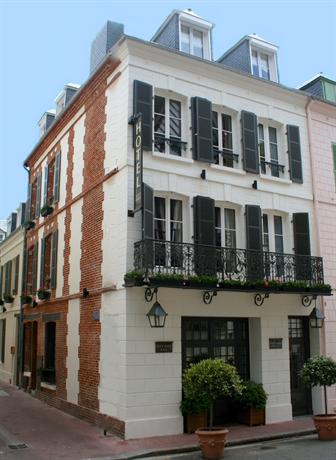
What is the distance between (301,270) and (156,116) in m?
5.57

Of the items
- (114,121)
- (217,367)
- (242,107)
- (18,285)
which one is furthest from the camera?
(18,285)

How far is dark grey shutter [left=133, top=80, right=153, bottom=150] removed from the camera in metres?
11.6

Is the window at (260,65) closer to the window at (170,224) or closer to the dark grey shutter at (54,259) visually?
the window at (170,224)

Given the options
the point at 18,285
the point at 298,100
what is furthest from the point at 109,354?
the point at 18,285

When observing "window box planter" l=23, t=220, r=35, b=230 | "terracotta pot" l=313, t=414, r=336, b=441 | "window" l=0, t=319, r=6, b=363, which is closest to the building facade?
"terracotta pot" l=313, t=414, r=336, b=441

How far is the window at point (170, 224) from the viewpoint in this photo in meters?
11.2

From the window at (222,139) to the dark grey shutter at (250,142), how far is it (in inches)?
13.4

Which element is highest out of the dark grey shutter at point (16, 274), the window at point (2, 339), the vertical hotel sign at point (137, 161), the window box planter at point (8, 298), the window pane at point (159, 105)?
the window pane at point (159, 105)

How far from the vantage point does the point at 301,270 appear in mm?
13141

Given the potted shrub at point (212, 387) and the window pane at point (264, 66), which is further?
the window pane at point (264, 66)

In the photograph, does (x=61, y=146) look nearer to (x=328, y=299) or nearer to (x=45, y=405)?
(x=45, y=405)

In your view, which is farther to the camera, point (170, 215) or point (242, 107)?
point (242, 107)

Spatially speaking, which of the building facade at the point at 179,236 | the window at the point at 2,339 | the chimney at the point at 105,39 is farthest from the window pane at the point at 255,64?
the window at the point at 2,339

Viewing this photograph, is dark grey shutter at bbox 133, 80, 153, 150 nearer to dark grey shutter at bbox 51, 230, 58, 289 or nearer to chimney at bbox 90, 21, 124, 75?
chimney at bbox 90, 21, 124, 75
